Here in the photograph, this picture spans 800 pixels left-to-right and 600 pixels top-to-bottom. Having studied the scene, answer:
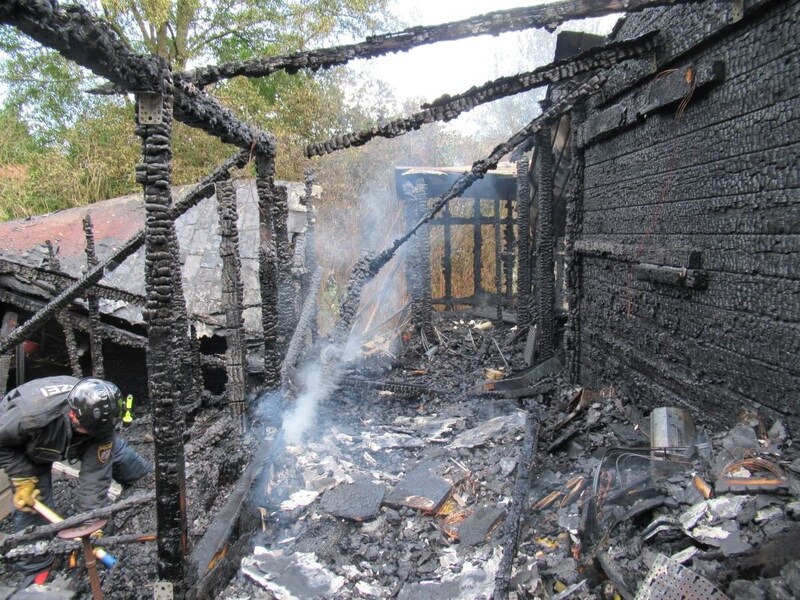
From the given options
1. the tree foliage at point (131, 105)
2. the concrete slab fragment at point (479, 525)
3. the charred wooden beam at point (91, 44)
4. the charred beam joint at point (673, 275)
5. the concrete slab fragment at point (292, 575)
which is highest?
the tree foliage at point (131, 105)

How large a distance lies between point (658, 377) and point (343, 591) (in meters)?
3.46

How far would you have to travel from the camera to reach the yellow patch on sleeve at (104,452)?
184 inches

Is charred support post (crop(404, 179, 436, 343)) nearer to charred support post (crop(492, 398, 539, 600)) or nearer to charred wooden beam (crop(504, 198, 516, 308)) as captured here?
charred wooden beam (crop(504, 198, 516, 308))

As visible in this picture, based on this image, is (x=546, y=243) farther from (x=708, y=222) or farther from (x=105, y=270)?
(x=105, y=270)

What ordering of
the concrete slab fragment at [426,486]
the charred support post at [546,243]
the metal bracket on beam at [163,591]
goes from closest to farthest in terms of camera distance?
1. the metal bracket on beam at [163,591]
2. the concrete slab fragment at [426,486]
3. the charred support post at [546,243]

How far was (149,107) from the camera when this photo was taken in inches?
111

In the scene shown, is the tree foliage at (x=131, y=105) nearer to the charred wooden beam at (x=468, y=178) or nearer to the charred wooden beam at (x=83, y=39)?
the charred wooden beam at (x=468, y=178)

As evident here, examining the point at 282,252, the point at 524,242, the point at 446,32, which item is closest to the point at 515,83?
the point at 446,32

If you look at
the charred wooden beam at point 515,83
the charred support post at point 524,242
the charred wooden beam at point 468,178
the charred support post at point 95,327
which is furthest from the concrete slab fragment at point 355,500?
the charred support post at point 524,242

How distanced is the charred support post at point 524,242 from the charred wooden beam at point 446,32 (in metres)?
5.99

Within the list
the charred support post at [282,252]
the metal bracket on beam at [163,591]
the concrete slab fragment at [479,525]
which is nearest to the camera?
the metal bracket on beam at [163,591]

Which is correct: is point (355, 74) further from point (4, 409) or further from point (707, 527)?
point (707, 527)

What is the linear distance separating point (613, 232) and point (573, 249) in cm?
96

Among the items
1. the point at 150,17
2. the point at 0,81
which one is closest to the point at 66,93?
the point at 0,81
